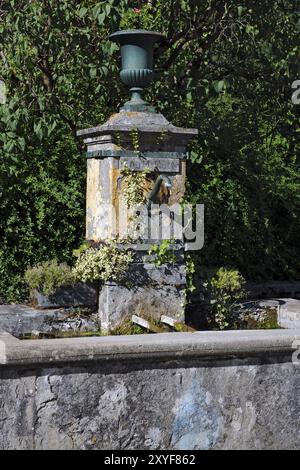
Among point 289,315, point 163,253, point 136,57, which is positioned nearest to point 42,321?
point 163,253

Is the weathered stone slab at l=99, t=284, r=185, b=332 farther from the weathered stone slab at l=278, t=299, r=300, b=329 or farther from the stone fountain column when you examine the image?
the weathered stone slab at l=278, t=299, r=300, b=329

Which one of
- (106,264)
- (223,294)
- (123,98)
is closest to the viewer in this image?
(106,264)

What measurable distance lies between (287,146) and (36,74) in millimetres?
2872

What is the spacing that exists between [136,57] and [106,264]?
1559 millimetres

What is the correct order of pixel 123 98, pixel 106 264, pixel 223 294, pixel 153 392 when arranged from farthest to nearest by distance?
1. pixel 123 98
2. pixel 223 294
3. pixel 106 264
4. pixel 153 392

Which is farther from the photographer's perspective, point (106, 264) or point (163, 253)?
point (163, 253)

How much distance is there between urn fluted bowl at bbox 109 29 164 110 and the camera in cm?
668

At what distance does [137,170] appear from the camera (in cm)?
658

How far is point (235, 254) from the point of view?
9.03 meters

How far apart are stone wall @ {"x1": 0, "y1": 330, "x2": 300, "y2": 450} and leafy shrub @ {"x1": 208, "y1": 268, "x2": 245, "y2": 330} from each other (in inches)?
44.1

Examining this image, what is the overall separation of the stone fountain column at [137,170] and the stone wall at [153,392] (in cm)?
92

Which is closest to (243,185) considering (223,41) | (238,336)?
(223,41)

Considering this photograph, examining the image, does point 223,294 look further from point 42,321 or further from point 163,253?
point 42,321

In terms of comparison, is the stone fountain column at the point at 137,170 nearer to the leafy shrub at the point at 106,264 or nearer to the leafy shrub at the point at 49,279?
the leafy shrub at the point at 106,264
